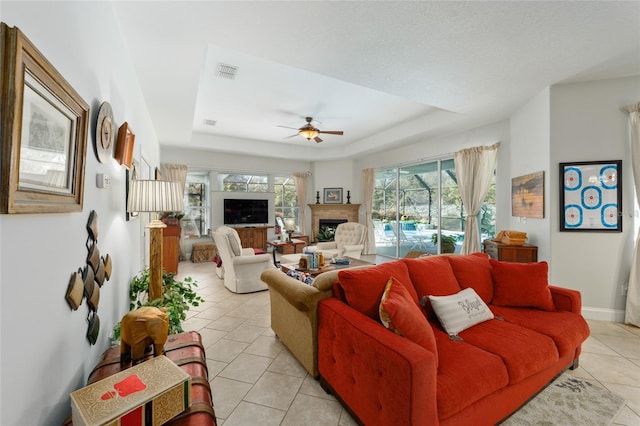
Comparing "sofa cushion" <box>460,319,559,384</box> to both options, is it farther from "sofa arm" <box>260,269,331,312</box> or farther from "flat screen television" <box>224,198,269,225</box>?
"flat screen television" <box>224,198,269,225</box>

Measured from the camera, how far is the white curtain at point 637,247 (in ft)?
10.0

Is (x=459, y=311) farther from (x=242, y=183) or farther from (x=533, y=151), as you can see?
(x=242, y=183)

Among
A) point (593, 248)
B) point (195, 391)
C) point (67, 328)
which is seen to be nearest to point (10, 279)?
point (67, 328)

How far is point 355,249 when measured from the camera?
5.57 metres

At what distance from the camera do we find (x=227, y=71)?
3.48 m

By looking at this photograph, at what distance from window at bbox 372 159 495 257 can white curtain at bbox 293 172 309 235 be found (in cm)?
207

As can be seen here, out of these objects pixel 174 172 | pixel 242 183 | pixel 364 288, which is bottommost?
pixel 364 288

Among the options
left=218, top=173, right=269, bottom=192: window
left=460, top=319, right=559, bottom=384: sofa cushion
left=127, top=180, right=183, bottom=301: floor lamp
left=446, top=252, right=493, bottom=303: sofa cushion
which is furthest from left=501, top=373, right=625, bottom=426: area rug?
left=218, top=173, right=269, bottom=192: window

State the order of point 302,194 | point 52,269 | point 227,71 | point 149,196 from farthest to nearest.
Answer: point 302,194, point 227,71, point 149,196, point 52,269

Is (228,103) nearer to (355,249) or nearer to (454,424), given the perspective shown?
(355,249)

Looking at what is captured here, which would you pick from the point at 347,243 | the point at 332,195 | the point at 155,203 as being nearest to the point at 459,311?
the point at 155,203

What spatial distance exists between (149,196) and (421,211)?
577 centimetres

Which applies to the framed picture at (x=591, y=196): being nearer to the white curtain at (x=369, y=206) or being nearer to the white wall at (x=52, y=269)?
the white wall at (x=52, y=269)

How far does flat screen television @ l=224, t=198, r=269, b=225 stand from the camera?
7.39m
